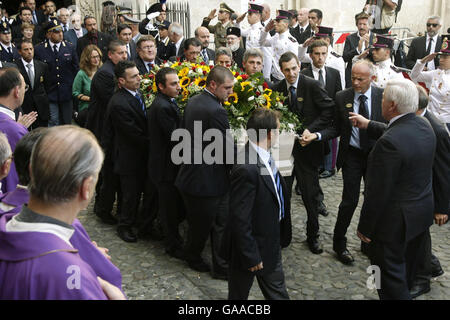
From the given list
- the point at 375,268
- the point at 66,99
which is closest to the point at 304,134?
the point at 375,268

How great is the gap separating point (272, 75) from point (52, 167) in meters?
7.38

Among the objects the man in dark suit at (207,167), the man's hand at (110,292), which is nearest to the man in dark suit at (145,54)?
the man in dark suit at (207,167)

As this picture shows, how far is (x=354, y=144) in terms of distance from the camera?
16.4 ft

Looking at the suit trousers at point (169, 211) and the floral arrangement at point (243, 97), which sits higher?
the floral arrangement at point (243, 97)

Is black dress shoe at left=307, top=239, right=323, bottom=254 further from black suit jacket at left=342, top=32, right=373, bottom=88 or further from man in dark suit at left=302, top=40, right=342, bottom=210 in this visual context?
black suit jacket at left=342, top=32, right=373, bottom=88

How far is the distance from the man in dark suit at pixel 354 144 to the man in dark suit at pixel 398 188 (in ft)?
3.83

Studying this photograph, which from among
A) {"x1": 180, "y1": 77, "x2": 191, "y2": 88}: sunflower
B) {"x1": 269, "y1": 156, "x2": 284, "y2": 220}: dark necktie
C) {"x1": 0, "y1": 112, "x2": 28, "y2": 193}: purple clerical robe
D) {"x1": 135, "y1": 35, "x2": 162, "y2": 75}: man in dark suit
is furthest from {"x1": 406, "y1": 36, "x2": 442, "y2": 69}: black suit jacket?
{"x1": 0, "y1": 112, "x2": 28, "y2": 193}: purple clerical robe

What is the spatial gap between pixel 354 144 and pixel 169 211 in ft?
6.89

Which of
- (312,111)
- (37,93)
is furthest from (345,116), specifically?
(37,93)

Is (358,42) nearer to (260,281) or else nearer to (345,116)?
(345,116)

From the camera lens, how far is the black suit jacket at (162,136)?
4.90 metres

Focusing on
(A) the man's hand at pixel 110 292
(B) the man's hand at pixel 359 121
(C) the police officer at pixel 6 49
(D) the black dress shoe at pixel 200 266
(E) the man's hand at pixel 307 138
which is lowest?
(D) the black dress shoe at pixel 200 266

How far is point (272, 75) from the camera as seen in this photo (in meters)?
8.77

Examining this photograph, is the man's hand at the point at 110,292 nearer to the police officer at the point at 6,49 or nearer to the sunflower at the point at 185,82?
the sunflower at the point at 185,82
